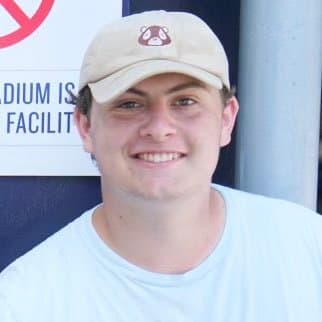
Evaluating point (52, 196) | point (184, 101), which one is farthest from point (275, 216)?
point (52, 196)

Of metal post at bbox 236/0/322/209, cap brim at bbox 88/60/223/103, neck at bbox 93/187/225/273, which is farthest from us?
metal post at bbox 236/0/322/209

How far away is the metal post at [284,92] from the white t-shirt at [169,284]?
0.17 m

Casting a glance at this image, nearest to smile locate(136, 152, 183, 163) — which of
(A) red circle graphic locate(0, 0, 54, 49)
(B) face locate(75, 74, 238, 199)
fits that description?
(B) face locate(75, 74, 238, 199)

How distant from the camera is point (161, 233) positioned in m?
1.78

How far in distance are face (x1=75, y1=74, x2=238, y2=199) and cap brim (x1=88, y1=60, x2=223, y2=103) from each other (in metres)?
0.02

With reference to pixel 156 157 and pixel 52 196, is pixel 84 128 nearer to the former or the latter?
pixel 156 157

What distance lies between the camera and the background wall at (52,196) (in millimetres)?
2111

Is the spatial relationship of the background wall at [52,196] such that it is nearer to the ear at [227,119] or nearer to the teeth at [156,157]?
the ear at [227,119]

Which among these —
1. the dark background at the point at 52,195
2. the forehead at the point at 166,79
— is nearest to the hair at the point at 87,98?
the forehead at the point at 166,79

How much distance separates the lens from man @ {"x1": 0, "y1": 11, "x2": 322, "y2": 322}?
169cm

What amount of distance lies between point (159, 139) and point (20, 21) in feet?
1.84

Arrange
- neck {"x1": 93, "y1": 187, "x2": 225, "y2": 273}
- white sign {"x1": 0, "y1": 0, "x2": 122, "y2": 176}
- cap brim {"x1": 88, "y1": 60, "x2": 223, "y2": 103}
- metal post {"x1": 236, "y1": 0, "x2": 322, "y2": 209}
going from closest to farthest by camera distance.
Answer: cap brim {"x1": 88, "y1": 60, "x2": 223, "y2": 103} → neck {"x1": 93, "y1": 187, "x2": 225, "y2": 273} → metal post {"x1": 236, "y1": 0, "x2": 322, "y2": 209} → white sign {"x1": 0, "y1": 0, "x2": 122, "y2": 176}

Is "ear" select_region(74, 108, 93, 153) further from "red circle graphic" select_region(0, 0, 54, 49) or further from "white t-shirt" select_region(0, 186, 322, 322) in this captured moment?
"red circle graphic" select_region(0, 0, 54, 49)

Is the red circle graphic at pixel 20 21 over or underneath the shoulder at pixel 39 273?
over
